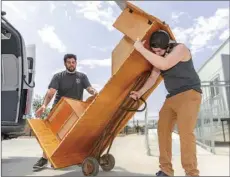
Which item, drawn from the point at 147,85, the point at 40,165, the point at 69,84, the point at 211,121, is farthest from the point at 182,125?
the point at 211,121

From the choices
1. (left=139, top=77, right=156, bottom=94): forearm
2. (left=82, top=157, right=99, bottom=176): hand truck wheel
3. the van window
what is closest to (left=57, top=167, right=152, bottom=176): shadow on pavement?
(left=82, top=157, right=99, bottom=176): hand truck wheel

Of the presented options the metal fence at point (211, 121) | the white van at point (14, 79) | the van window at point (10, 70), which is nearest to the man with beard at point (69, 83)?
the white van at point (14, 79)

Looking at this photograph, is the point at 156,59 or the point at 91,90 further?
the point at 91,90

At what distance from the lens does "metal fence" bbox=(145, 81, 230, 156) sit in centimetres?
625

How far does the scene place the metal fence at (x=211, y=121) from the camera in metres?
6.25

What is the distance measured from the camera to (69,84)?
401cm

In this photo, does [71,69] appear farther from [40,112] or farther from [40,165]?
[40,165]

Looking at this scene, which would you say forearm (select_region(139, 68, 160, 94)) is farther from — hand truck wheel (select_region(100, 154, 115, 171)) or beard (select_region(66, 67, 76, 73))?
beard (select_region(66, 67, 76, 73))

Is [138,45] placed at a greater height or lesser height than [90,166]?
greater

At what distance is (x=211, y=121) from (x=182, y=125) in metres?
3.95

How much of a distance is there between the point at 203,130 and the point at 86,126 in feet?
15.3

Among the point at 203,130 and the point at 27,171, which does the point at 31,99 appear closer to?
the point at 27,171

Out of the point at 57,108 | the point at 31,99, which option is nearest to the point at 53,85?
the point at 57,108

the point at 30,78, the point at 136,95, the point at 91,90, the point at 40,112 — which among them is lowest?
the point at 40,112
